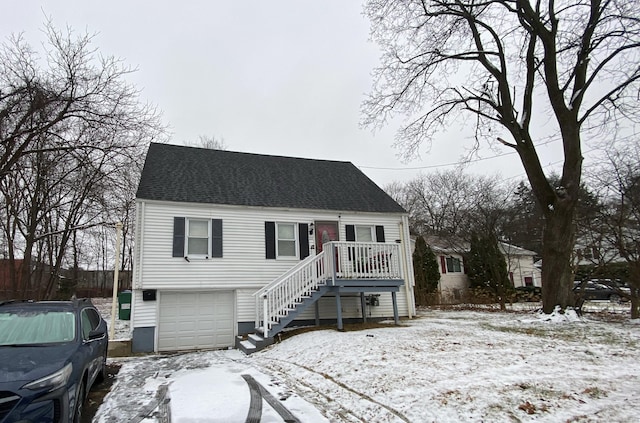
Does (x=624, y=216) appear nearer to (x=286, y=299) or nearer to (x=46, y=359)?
(x=286, y=299)

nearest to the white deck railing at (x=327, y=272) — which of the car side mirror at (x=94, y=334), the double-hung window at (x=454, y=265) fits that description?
the car side mirror at (x=94, y=334)

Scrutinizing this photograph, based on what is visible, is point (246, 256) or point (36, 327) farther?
point (246, 256)

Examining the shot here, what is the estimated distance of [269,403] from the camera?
5.38 m

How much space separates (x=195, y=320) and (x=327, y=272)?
4634mm

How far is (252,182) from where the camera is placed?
14500 millimetres

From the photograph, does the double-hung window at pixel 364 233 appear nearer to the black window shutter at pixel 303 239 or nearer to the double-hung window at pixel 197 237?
the black window shutter at pixel 303 239

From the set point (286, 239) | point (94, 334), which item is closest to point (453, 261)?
point (286, 239)

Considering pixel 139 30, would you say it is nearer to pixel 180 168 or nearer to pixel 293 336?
pixel 180 168

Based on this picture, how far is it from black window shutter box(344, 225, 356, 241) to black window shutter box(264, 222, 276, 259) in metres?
2.76

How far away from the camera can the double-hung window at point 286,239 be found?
13234mm

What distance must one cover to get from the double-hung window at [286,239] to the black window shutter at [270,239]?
17 cm

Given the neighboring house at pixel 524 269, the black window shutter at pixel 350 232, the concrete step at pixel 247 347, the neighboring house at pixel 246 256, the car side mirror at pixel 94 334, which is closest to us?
the car side mirror at pixel 94 334

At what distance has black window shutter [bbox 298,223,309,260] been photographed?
13336 mm

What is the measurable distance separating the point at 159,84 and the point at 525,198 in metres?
39.6
